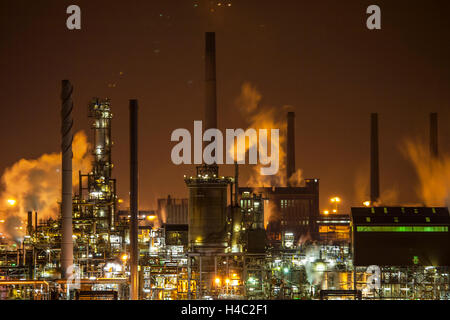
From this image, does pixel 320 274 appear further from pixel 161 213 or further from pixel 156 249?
pixel 161 213

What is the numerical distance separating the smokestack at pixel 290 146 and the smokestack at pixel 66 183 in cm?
3826

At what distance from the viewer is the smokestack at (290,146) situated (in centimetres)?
7700

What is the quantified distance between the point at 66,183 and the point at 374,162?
3908 centimetres

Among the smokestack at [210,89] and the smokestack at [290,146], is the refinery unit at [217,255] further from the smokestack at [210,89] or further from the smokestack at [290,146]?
the smokestack at [290,146]

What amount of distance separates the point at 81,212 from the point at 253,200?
13016 mm

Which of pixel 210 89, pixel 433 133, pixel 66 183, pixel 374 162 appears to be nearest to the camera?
pixel 66 183

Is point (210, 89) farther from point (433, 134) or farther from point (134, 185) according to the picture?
point (433, 134)

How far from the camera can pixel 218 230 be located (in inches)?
1822

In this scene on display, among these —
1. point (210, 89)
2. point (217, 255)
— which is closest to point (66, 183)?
point (217, 255)

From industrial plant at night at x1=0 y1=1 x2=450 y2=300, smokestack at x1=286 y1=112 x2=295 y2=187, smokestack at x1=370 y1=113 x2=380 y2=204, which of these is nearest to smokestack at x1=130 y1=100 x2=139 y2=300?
industrial plant at night at x1=0 y1=1 x2=450 y2=300

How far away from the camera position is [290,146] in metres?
78.3

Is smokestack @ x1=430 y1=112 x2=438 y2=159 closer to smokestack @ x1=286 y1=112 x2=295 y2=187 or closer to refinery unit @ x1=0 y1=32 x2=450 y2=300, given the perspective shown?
smokestack @ x1=286 y1=112 x2=295 y2=187

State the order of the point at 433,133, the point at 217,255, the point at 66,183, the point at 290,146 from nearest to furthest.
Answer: the point at 66,183 → the point at 217,255 → the point at 433,133 → the point at 290,146
